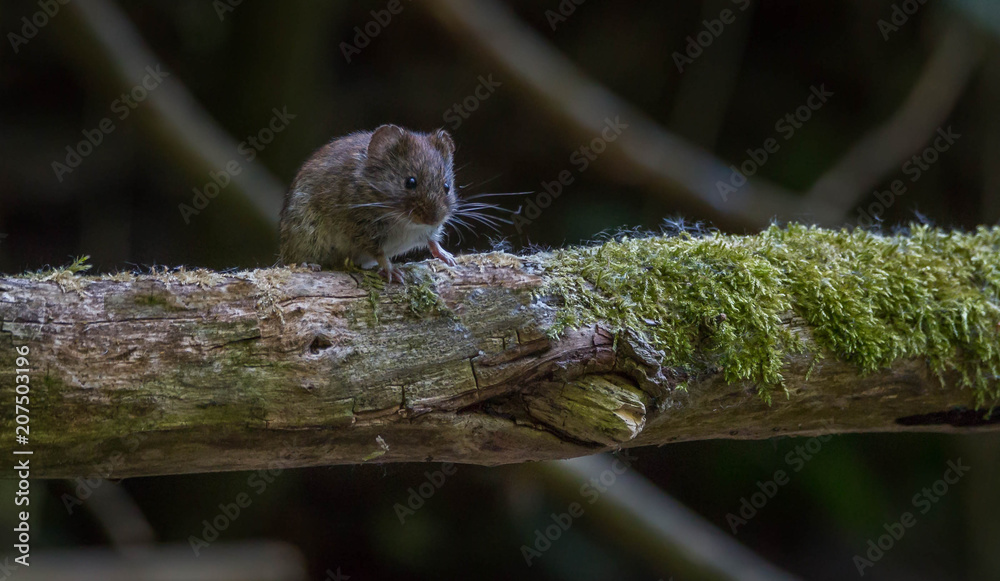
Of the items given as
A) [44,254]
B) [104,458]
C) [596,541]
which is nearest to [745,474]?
[596,541]

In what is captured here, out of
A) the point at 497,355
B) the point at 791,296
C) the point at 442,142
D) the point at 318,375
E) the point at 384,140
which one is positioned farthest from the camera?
the point at 442,142

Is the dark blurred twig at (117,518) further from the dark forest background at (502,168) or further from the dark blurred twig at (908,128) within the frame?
the dark blurred twig at (908,128)

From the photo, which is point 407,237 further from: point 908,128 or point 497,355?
point 908,128

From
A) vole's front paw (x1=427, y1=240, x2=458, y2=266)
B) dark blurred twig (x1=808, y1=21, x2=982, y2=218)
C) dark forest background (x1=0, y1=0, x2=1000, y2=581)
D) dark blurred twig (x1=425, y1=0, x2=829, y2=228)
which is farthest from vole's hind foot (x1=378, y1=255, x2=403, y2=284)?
dark blurred twig (x1=808, y1=21, x2=982, y2=218)

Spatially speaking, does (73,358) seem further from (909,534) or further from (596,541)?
(909,534)

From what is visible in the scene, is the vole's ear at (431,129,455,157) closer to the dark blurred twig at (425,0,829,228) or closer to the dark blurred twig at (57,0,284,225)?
the dark blurred twig at (57,0,284,225)

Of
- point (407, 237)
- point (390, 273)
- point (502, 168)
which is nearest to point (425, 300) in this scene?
point (390, 273)

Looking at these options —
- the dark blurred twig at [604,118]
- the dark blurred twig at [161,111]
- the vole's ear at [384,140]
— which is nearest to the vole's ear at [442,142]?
the vole's ear at [384,140]
